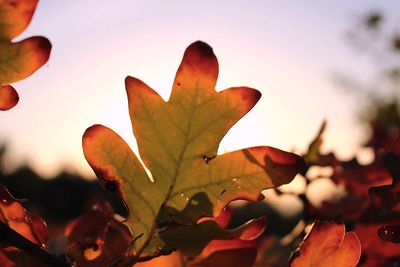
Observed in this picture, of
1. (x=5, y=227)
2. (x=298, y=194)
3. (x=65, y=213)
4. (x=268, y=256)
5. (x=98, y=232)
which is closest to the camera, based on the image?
(x=5, y=227)

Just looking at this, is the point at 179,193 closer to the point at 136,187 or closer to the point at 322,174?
the point at 136,187

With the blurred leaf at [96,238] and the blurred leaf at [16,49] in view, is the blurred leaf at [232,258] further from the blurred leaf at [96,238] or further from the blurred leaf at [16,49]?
the blurred leaf at [16,49]

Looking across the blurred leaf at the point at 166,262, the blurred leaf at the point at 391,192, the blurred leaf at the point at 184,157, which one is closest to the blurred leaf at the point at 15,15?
the blurred leaf at the point at 184,157

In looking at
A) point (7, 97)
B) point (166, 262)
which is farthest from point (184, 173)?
point (7, 97)

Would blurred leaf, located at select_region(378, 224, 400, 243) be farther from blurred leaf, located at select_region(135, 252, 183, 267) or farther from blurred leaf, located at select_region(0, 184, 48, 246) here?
blurred leaf, located at select_region(0, 184, 48, 246)

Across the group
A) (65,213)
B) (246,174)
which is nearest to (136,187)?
(246,174)

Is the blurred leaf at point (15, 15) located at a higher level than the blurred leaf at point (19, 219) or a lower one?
higher

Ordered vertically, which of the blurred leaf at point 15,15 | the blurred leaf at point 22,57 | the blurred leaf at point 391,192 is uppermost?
the blurred leaf at point 15,15

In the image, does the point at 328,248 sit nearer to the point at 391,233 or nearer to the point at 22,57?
the point at 391,233
